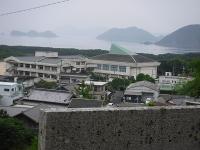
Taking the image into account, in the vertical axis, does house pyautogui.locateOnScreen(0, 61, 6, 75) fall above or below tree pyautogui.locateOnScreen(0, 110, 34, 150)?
above

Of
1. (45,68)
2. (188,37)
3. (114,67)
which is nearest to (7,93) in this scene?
(45,68)

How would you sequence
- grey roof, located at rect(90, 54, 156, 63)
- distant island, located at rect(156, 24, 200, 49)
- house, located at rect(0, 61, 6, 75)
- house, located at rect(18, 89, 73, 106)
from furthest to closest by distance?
1. distant island, located at rect(156, 24, 200, 49)
2. grey roof, located at rect(90, 54, 156, 63)
3. house, located at rect(0, 61, 6, 75)
4. house, located at rect(18, 89, 73, 106)

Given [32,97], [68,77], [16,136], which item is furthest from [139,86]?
[16,136]

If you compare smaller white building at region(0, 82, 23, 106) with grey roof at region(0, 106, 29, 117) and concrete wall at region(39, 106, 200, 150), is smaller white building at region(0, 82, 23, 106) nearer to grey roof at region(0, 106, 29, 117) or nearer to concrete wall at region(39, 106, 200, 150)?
grey roof at region(0, 106, 29, 117)

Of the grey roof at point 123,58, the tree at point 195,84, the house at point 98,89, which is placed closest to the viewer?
the tree at point 195,84

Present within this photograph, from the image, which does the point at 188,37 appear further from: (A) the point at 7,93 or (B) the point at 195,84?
(B) the point at 195,84

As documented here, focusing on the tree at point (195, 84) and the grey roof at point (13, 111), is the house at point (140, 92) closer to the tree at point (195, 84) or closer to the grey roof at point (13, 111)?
the grey roof at point (13, 111)

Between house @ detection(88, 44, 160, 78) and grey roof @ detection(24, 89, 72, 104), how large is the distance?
79.1 ft

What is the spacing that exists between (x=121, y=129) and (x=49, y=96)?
1630 centimetres

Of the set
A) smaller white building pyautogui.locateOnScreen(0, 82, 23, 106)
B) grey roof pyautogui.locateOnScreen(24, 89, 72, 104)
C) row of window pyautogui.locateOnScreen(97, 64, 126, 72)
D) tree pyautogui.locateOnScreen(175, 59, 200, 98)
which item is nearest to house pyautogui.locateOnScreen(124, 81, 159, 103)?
grey roof pyautogui.locateOnScreen(24, 89, 72, 104)

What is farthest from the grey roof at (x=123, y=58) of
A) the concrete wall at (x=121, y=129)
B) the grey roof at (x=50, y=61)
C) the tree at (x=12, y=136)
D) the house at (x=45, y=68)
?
the concrete wall at (x=121, y=129)

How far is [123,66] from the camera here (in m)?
45.4

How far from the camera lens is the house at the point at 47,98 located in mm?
19766

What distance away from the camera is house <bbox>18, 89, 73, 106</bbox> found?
19766mm
